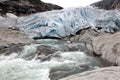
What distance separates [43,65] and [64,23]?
8.44 metres

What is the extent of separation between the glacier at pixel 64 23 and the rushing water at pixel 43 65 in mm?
5077

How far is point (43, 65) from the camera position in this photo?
29.7ft

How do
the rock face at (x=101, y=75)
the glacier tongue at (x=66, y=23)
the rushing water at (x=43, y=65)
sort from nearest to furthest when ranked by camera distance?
the rock face at (x=101, y=75)
the rushing water at (x=43, y=65)
the glacier tongue at (x=66, y=23)

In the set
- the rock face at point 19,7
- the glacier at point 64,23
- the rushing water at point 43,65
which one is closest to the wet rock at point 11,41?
the rushing water at point 43,65

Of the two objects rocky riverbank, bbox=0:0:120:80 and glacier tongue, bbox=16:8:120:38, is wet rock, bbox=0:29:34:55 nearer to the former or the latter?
rocky riverbank, bbox=0:0:120:80

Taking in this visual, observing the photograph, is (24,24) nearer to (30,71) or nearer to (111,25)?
(111,25)

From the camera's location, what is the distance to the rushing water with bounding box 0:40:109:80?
785cm

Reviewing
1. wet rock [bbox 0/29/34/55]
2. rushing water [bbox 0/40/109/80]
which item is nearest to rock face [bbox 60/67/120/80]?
rushing water [bbox 0/40/109/80]

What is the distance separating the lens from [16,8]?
27750mm

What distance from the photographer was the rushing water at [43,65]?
785 cm

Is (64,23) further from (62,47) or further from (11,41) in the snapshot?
(62,47)

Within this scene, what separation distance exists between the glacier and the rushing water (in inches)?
200

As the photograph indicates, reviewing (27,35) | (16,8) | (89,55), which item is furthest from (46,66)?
(16,8)

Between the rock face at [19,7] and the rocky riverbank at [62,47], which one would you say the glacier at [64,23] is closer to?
the rocky riverbank at [62,47]
